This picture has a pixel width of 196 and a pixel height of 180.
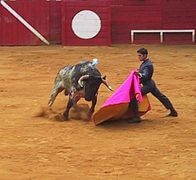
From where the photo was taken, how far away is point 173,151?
5941 mm

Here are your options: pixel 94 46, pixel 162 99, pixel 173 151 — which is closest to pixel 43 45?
pixel 94 46

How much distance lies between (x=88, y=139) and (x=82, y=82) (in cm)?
98

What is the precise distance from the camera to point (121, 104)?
7215 mm

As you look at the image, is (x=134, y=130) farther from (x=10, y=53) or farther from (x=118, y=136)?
(x=10, y=53)

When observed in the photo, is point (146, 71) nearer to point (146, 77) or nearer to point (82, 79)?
point (146, 77)

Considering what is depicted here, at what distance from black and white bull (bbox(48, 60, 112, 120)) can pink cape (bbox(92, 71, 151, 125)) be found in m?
0.22

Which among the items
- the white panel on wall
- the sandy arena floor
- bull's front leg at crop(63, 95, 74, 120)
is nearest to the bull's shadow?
the sandy arena floor

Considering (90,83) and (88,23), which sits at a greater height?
(90,83)

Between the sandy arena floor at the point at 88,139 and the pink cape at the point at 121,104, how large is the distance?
0.11 m

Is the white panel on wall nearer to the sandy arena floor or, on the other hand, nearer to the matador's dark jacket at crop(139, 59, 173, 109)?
the sandy arena floor

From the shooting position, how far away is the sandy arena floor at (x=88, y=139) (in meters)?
5.22

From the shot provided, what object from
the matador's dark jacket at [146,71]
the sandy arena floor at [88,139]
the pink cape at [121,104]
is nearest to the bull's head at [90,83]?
the pink cape at [121,104]

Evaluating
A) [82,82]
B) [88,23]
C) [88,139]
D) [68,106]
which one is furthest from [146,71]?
[88,23]

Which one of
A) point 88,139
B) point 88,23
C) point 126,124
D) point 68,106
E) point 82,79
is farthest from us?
point 88,23
